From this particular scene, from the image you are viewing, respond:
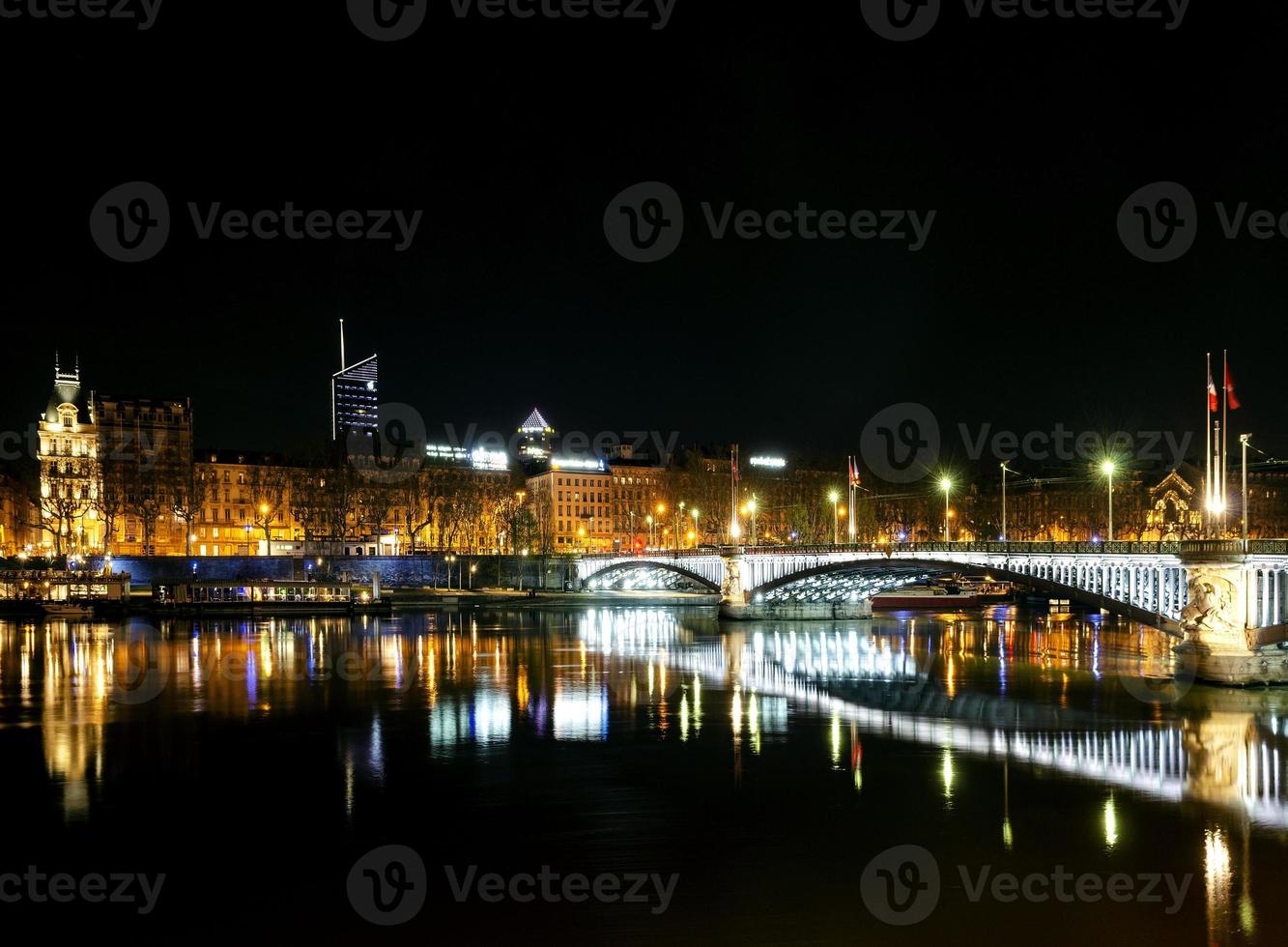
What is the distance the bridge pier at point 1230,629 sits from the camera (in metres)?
33.2

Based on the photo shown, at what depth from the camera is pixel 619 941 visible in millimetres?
13281

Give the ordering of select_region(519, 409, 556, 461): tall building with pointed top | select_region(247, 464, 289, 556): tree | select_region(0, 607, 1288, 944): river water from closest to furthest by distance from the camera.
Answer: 1. select_region(0, 607, 1288, 944): river water
2. select_region(247, 464, 289, 556): tree
3. select_region(519, 409, 556, 461): tall building with pointed top

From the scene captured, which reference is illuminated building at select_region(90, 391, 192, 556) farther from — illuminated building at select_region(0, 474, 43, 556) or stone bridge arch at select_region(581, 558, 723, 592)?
stone bridge arch at select_region(581, 558, 723, 592)

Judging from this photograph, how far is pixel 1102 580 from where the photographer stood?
136 ft

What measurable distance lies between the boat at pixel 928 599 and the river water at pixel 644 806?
50.4m

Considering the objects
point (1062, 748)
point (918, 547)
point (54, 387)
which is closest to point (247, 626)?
point (918, 547)

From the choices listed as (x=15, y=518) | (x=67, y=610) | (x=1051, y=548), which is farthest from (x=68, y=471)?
(x=1051, y=548)

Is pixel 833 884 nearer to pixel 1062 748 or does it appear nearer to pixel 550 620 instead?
pixel 1062 748

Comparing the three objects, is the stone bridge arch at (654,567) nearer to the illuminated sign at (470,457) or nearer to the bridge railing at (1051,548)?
the bridge railing at (1051,548)

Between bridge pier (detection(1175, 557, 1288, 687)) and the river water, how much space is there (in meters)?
1.20

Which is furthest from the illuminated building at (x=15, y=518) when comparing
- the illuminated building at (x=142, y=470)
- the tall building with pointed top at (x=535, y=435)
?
the tall building with pointed top at (x=535, y=435)

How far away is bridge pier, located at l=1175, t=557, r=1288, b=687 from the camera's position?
33.2 meters

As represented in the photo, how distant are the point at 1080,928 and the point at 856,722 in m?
15.9

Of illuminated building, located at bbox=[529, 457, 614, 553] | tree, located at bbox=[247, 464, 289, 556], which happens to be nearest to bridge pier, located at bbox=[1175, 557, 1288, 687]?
tree, located at bbox=[247, 464, 289, 556]
